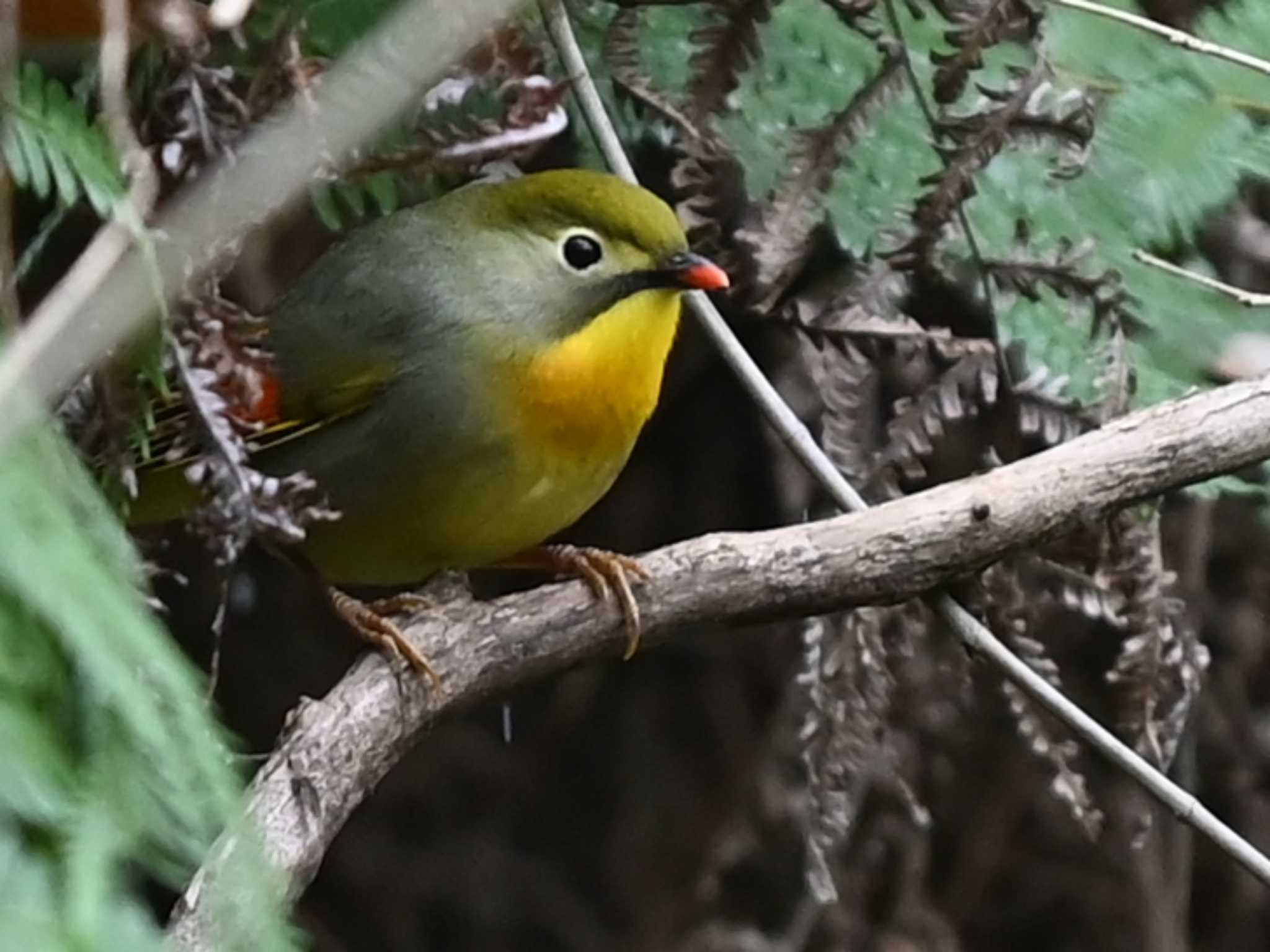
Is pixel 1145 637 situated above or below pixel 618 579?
below

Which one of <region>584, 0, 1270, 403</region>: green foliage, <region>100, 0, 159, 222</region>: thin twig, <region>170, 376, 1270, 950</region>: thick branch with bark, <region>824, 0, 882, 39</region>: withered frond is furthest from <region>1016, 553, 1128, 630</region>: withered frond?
<region>100, 0, 159, 222</region>: thin twig

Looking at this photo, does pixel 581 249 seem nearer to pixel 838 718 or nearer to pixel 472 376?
pixel 472 376

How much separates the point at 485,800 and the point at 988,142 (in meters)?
1.91

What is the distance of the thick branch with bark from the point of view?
6.14 feet

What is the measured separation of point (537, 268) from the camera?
7.33 ft

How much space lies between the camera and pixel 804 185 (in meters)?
2.07

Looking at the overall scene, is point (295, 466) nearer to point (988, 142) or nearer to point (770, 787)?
point (988, 142)

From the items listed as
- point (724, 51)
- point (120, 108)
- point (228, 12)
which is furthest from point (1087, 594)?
point (120, 108)

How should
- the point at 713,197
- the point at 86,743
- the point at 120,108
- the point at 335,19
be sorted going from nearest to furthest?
the point at 86,743 → the point at 120,108 → the point at 335,19 → the point at 713,197

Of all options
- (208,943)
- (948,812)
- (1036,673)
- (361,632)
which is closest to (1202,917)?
(948,812)

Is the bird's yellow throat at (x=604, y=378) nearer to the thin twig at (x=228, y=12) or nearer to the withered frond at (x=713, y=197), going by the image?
the withered frond at (x=713, y=197)

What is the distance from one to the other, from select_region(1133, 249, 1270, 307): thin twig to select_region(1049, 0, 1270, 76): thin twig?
0.23 metres

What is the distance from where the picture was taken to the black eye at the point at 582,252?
2.20 meters

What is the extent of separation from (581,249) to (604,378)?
171mm
